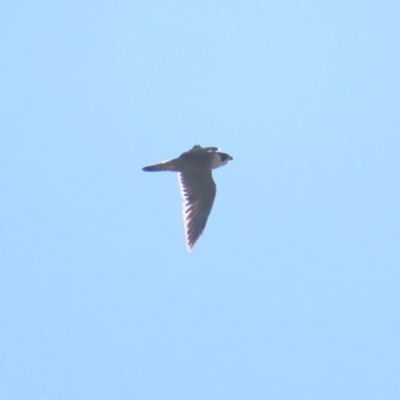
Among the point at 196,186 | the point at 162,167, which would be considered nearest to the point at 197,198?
the point at 196,186

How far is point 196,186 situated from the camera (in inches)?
568

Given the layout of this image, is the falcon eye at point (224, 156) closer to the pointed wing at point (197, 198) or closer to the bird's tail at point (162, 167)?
the pointed wing at point (197, 198)

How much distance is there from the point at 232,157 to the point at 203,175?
75 cm

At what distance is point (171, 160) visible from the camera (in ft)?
46.4

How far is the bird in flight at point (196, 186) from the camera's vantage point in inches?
562

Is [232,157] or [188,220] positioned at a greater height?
[232,157]

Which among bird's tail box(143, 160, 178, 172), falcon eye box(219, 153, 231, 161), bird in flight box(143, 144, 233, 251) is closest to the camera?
bird's tail box(143, 160, 178, 172)

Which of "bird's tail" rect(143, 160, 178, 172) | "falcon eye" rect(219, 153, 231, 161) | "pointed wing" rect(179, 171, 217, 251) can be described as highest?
"falcon eye" rect(219, 153, 231, 161)

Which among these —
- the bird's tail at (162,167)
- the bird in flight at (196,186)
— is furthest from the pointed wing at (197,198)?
the bird's tail at (162,167)

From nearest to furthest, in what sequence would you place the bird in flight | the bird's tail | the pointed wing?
the bird's tail → the bird in flight → the pointed wing

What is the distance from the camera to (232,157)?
1484 cm

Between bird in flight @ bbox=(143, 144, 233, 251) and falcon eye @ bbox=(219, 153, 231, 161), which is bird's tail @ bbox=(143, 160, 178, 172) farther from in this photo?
falcon eye @ bbox=(219, 153, 231, 161)

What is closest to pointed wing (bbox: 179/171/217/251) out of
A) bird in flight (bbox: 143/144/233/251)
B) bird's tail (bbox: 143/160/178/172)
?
bird in flight (bbox: 143/144/233/251)

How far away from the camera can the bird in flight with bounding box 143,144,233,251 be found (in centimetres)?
1427
